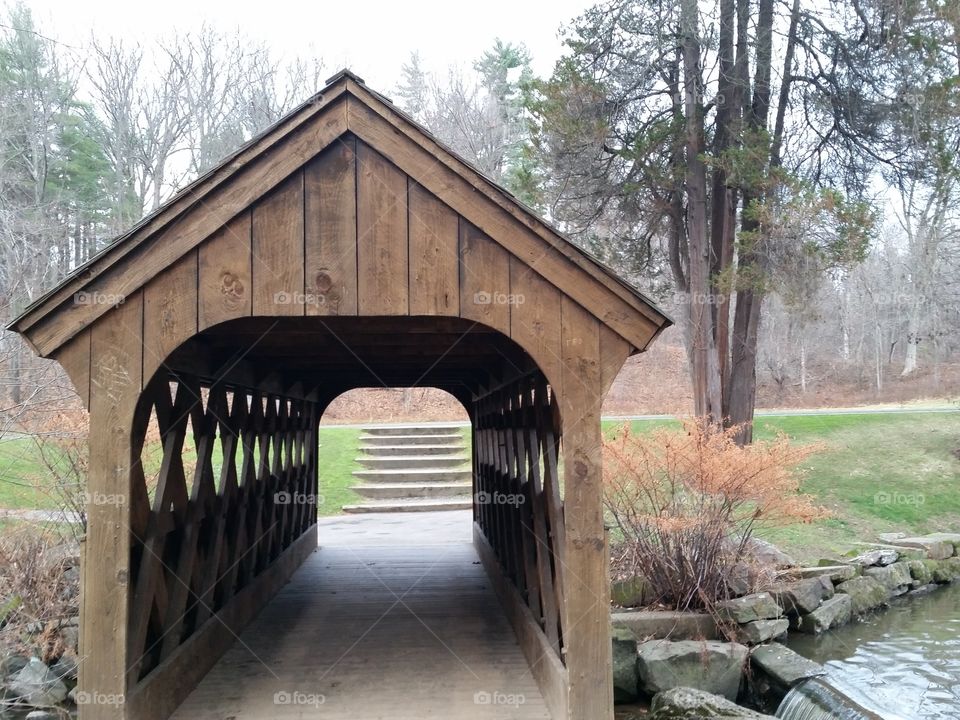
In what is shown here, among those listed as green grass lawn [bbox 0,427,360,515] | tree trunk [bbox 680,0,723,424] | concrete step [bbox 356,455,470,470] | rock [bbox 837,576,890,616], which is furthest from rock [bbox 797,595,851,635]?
concrete step [bbox 356,455,470,470]

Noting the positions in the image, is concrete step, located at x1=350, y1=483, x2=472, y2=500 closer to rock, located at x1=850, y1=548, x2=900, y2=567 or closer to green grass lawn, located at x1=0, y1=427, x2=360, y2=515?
green grass lawn, located at x1=0, y1=427, x2=360, y2=515

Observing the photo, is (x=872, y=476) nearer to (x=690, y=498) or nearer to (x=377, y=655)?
(x=690, y=498)

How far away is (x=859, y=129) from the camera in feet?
42.9

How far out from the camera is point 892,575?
10688 mm

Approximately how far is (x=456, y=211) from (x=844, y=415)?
19274 millimetres

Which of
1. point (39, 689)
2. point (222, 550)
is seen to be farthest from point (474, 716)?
point (39, 689)

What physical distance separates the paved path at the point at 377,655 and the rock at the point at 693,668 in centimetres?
145

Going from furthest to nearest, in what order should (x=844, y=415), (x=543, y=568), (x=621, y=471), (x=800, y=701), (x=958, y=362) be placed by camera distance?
(x=958, y=362) → (x=844, y=415) → (x=621, y=471) → (x=800, y=701) → (x=543, y=568)

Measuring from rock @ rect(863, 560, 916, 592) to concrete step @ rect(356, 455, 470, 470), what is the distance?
388 inches

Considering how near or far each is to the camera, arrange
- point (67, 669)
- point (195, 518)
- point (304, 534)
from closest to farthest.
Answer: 1. point (195, 518)
2. point (67, 669)
3. point (304, 534)

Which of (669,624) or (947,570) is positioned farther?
(947,570)

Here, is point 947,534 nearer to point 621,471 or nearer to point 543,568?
point 621,471

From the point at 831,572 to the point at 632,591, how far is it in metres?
3.42

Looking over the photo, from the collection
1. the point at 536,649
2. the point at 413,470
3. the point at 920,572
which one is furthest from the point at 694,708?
the point at 413,470
